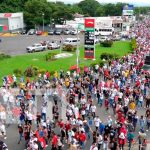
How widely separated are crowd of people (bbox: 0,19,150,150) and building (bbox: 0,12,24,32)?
52567 mm

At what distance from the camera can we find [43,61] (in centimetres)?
4772

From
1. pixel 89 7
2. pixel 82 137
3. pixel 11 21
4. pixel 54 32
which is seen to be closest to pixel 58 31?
pixel 54 32

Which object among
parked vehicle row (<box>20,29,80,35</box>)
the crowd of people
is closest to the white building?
parked vehicle row (<box>20,29,80,35</box>)

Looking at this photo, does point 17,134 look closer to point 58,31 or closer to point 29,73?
point 29,73

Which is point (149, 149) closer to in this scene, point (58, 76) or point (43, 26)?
point (58, 76)

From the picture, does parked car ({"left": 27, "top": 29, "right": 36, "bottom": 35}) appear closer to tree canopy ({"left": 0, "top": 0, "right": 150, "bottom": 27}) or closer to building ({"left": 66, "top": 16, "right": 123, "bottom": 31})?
tree canopy ({"left": 0, "top": 0, "right": 150, "bottom": 27})

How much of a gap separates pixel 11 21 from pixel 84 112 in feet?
222

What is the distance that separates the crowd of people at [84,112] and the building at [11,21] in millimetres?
52567

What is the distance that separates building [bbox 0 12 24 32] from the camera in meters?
87.8

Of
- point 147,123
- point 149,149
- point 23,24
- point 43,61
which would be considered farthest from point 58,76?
point 23,24

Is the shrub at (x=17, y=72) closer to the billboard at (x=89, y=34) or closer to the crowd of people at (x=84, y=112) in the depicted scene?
the crowd of people at (x=84, y=112)

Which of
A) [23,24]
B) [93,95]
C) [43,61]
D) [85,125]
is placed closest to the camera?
[85,125]

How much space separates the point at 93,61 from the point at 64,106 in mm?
20583

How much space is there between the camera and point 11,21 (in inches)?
3492
